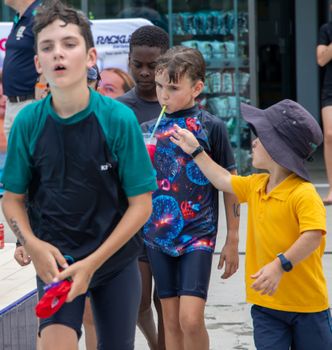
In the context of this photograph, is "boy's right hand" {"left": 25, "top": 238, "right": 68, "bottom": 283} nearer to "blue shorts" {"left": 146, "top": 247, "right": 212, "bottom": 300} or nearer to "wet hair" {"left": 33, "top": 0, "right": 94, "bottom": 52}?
"wet hair" {"left": 33, "top": 0, "right": 94, "bottom": 52}

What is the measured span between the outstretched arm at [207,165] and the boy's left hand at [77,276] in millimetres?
1067

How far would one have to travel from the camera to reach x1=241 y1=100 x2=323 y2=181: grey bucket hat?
13.4 feet

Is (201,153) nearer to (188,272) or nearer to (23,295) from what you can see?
(188,272)

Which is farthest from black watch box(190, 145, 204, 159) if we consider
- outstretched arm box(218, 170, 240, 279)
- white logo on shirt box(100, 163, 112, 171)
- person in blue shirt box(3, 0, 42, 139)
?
person in blue shirt box(3, 0, 42, 139)

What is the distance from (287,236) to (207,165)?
0.54 metres

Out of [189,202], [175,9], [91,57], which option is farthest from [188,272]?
[175,9]

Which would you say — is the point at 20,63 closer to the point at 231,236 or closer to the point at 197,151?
the point at 231,236

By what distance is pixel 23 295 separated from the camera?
17.3ft

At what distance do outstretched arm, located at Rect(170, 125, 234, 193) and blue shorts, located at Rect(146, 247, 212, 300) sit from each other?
37 centimetres

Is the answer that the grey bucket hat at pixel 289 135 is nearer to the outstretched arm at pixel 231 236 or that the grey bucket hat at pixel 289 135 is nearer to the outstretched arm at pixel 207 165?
the outstretched arm at pixel 207 165

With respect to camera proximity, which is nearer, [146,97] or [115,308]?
[115,308]

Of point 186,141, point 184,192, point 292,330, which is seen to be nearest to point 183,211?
point 184,192

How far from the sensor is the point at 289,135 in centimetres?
411

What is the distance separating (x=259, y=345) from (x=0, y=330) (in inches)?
55.5
